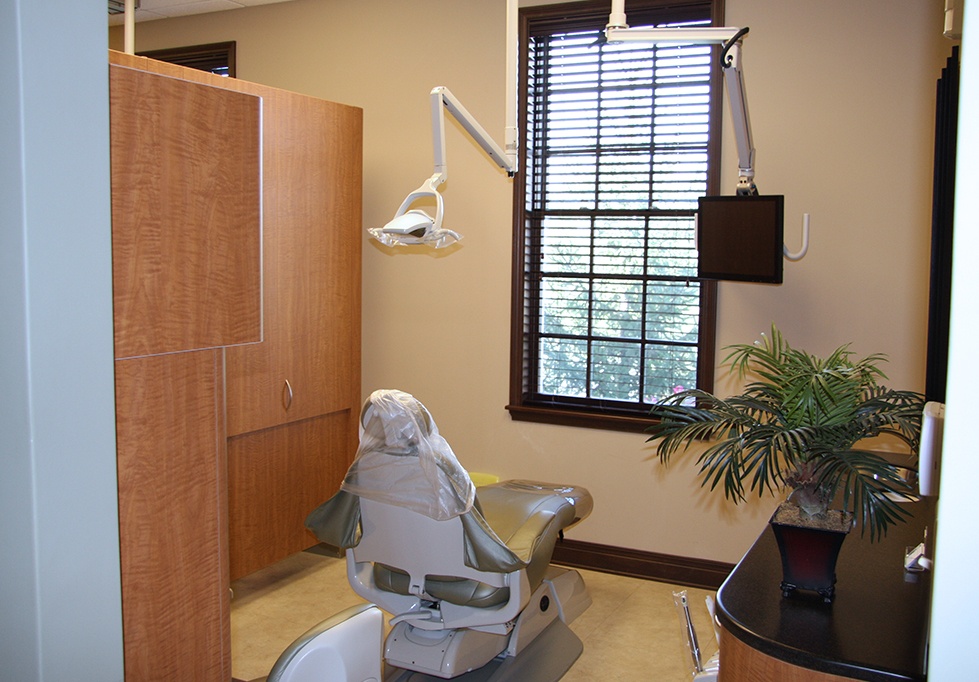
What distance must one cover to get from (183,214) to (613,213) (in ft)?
9.01

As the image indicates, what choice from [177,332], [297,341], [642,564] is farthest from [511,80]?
[642,564]

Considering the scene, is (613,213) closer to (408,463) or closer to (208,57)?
(408,463)

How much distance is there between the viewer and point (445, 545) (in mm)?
2695

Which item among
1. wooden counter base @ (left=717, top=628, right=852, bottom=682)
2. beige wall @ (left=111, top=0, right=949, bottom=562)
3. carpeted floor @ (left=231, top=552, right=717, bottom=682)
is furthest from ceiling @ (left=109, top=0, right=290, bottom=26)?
wooden counter base @ (left=717, top=628, right=852, bottom=682)

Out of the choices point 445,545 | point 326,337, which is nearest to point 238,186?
point 445,545

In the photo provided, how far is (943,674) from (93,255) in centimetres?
115

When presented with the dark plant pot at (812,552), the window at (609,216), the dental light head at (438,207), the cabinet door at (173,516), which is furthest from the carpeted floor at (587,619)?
the dental light head at (438,207)

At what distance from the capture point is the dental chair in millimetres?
2629

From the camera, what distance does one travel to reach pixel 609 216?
13.5 feet

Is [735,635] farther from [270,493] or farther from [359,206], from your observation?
[359,206]

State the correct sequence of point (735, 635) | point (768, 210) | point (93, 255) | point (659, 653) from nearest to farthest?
1. point (93, 255)
2. point (735, 635)
3. point (768, 210)
4. point (659, 653)

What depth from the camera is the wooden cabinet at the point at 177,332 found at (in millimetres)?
1574

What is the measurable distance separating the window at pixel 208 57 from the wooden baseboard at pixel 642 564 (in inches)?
131

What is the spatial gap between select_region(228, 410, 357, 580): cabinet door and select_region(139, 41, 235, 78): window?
87.5 inches
